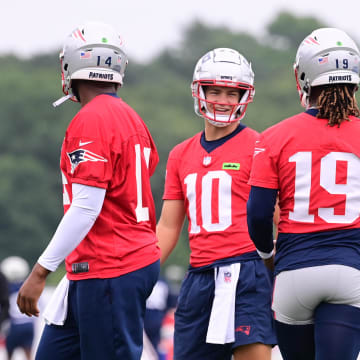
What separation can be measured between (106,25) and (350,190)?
1570 mm

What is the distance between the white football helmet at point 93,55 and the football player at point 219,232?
1.18 m

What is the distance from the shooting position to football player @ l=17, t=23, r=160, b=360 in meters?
4.81

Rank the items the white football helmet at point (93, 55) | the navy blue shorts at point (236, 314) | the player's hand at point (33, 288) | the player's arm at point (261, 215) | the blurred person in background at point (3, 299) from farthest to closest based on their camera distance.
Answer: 1. the blurred person in background at point (3, 299)
2. the navy blue shorts at point (236, 314)
3. the white football helmet at point (93, 55)
4. the player's arm at point (261, 215)
5. the player's hand at point (33, 288)

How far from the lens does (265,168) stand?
15.9ft

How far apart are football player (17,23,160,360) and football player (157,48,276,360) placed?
3.22 feet

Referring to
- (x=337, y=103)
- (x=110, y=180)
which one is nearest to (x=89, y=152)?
(x=110, y=180)

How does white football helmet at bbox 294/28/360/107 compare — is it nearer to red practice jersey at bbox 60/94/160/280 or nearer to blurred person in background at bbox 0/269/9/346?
red practice jersey at bbox 60/94/160/280

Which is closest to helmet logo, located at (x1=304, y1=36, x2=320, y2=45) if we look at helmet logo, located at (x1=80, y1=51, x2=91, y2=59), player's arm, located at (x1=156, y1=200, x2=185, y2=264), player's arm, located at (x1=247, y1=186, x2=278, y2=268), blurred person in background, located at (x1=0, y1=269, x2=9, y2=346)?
player's arm, located at (x1=247, y1=186, x2=278, y2=268)

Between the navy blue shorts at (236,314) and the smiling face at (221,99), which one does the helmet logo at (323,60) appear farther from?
the navy blue shorts at (236,314)

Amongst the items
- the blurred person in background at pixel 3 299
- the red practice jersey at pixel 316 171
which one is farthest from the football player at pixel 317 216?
the blurred person in background at pixel 3 299

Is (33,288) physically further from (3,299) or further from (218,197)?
(3,299)

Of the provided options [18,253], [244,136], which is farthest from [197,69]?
[18,253]

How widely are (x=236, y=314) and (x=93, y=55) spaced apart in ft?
5.94

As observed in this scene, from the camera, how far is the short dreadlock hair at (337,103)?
15.8 feet
